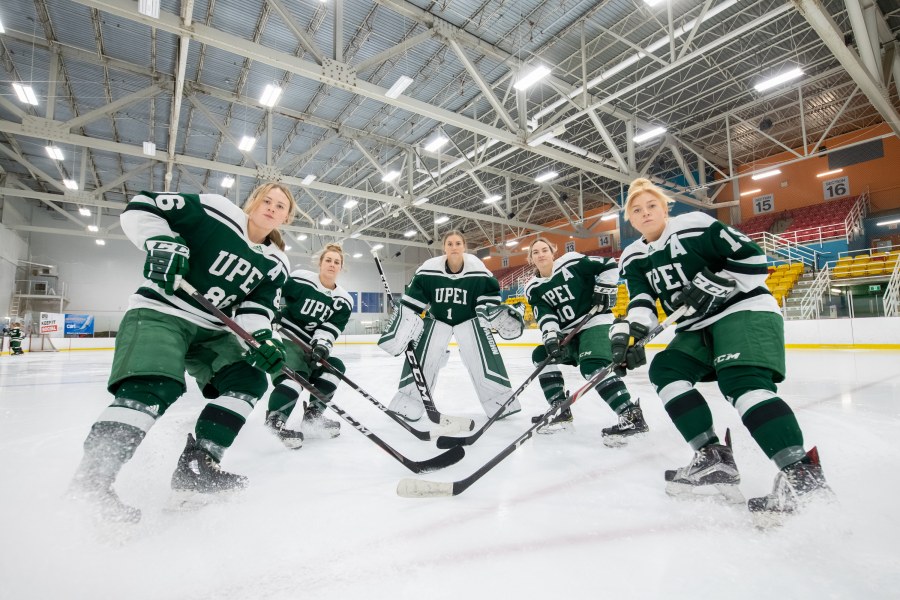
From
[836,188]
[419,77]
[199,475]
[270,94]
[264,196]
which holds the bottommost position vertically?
[199,475]

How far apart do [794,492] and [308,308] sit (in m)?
2.42

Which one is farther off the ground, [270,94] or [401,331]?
[270,94]

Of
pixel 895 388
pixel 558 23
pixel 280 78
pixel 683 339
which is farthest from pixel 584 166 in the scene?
pixel 683 339

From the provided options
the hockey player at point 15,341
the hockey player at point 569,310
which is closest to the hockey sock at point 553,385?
the hockey player at point 569,310

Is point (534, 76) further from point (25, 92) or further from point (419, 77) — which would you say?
point (25, 92)

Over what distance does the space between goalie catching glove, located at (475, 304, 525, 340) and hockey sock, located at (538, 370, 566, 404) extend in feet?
1.17

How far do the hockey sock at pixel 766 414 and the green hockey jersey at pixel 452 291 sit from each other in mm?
1619

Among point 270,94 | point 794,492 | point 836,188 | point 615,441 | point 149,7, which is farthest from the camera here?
point 836,188

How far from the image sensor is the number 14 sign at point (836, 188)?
1281 centimetres

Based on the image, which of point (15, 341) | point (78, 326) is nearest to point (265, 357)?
point (15, 341)

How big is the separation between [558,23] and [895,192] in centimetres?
1149

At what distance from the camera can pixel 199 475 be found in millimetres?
1319

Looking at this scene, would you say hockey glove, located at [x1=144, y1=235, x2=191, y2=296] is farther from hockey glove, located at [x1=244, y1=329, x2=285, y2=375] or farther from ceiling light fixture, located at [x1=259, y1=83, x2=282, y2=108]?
ceiling light fixture, located at [x1=259, y1=83, x2=282, y2=108]

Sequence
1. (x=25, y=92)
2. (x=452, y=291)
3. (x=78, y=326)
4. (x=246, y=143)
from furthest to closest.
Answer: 1. (x=78, y=326)
2. (x=246, y=143)
3. (x=25, y=92)
4. (x=452, y=291)
